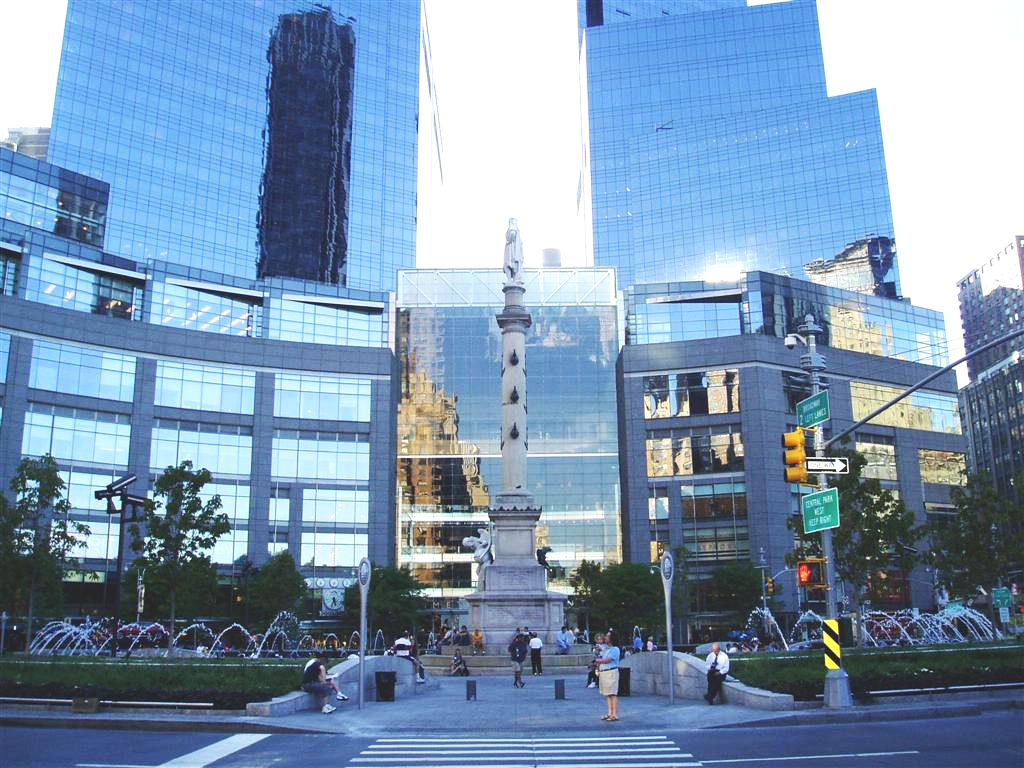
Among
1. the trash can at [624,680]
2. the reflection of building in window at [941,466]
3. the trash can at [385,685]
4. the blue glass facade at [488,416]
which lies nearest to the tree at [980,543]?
the trash can at [624,680]

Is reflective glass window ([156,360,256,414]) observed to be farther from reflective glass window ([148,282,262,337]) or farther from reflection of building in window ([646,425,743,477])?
reflection of building in window ([646,425,743,477])

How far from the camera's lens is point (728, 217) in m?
143

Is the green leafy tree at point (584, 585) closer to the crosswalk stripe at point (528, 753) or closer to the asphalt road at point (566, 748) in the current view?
the asphalt road at point (566, 748)

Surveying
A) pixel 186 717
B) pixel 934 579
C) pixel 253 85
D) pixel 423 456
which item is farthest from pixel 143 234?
pixel 186 717

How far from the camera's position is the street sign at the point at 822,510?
2108 centimetres

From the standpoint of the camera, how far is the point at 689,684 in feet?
81.1

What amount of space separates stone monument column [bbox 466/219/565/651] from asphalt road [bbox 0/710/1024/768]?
22031 millimetres

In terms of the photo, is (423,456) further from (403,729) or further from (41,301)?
(403,729)

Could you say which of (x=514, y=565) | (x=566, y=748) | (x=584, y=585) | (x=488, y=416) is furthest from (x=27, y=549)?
(x=488, y=416)

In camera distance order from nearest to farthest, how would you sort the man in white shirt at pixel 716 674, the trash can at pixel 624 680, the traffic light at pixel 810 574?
the traffic light at pixel 810 574, the man in white shirt at pixel 716 674, the trash can at pixel 624 680

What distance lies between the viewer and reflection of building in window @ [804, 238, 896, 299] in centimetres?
13350

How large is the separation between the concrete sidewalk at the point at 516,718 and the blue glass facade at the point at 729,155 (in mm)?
121537

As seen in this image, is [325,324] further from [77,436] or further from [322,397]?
[77,436]

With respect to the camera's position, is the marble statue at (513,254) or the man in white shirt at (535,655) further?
the marble statue at (513,254)
